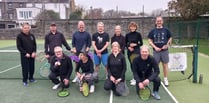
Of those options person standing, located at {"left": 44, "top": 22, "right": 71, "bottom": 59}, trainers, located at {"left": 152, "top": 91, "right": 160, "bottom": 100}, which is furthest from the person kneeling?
person standing, located at {"left": 44, "top": 22, "right": 71, "bottom": 59}

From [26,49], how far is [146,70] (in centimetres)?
311

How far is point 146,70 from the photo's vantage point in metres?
5.67

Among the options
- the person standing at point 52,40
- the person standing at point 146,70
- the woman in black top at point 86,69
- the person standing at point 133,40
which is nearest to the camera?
the person standing at point 146,70

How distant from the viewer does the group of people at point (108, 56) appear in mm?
5680

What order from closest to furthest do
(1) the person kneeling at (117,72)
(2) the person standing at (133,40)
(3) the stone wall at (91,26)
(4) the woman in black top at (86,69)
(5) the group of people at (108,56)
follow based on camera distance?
(5) the group of people at (108,56) < (1) the person kneeling at (117,72) < (4) the woman in black top at (86,69) < (2) the person standing at (133,40) < (3) the stone wall at (91,26)

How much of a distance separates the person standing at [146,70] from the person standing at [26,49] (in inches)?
110

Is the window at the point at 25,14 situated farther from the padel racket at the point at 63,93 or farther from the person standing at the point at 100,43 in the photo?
the padel racket at the point at 63,93

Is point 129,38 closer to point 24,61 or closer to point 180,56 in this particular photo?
point 180,56

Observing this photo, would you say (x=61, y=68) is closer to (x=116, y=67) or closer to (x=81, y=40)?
(x=81, y=40)

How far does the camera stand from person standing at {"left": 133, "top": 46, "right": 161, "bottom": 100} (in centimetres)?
554

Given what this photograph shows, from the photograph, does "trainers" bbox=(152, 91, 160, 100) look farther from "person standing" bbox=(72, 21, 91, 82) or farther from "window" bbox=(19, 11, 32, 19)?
"window" bbox=(19, 11, 32, 19)

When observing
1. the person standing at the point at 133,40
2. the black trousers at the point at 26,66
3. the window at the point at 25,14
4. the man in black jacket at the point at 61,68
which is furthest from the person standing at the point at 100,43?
the window at the point at 25,14

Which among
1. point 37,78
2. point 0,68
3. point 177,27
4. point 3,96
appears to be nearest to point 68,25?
point 177,27

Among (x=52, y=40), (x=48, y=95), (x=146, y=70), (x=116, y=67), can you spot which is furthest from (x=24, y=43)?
(x=146, y=70)
